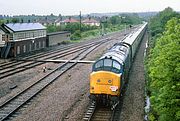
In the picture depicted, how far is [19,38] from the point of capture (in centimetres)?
4653

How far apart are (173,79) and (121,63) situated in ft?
21.7

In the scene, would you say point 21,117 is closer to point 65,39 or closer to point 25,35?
point 25,35

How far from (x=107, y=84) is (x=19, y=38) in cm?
2989

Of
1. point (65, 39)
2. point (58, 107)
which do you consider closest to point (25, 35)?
point (65, 39)

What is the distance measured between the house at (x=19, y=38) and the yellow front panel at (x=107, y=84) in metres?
26.7

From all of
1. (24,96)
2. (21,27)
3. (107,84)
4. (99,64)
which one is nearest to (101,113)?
(107,84)

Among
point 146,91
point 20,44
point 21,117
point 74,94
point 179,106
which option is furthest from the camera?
point 20,44

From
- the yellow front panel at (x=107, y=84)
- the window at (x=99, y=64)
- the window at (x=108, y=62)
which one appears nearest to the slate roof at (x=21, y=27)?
the window at (x=99, y=64)

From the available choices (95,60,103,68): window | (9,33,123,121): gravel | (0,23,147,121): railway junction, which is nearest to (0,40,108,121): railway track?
(0,23,147,121): railway junction

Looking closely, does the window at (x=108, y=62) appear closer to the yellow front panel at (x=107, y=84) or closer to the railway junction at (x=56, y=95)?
the yellow front panel at (x=107, y=84)

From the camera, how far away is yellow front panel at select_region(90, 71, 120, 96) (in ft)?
63.1

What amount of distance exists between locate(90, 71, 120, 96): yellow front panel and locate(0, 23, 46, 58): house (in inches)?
1050

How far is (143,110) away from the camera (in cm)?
2008

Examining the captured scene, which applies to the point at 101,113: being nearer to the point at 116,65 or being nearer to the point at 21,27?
the point at 116,65
